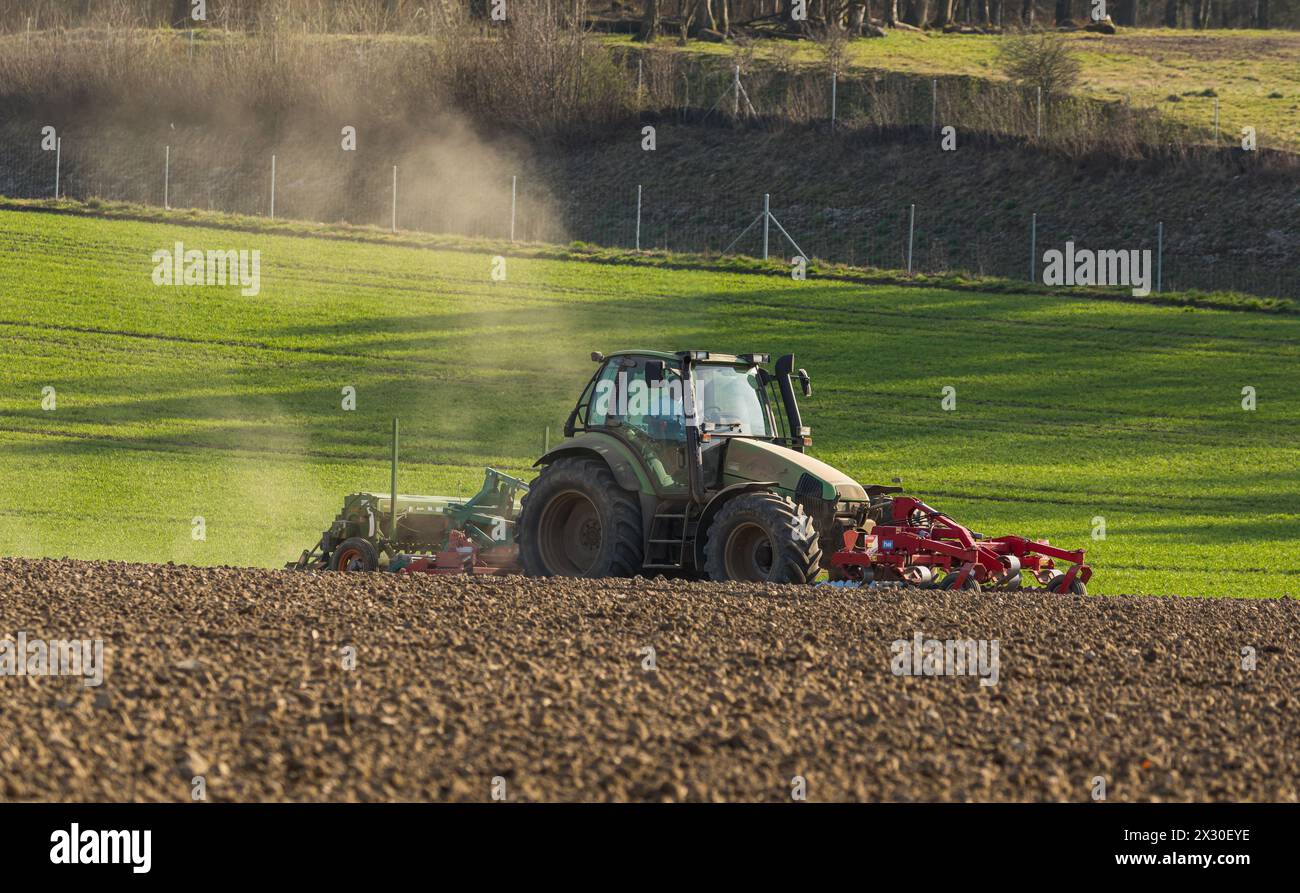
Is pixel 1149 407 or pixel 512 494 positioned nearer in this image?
pixel 512 494

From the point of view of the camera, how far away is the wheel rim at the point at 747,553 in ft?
47.2

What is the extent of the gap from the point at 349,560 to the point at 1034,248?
32.2 m

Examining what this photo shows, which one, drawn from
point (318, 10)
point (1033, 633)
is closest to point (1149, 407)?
point (1033, 633)

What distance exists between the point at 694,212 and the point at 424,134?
11.1m

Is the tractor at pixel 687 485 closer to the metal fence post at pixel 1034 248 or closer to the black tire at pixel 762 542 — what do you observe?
the black tire at pixel 762 542

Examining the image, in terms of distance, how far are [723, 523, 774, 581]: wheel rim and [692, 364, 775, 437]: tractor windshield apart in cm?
123

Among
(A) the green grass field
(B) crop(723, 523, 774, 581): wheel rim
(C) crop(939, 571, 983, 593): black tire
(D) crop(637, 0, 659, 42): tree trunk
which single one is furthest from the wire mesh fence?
(B) crop(723, 523, 774, 581): wheel rim

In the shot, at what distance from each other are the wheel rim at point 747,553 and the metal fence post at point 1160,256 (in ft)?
103

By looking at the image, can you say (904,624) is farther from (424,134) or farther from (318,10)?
(318,10)

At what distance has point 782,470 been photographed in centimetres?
1458
